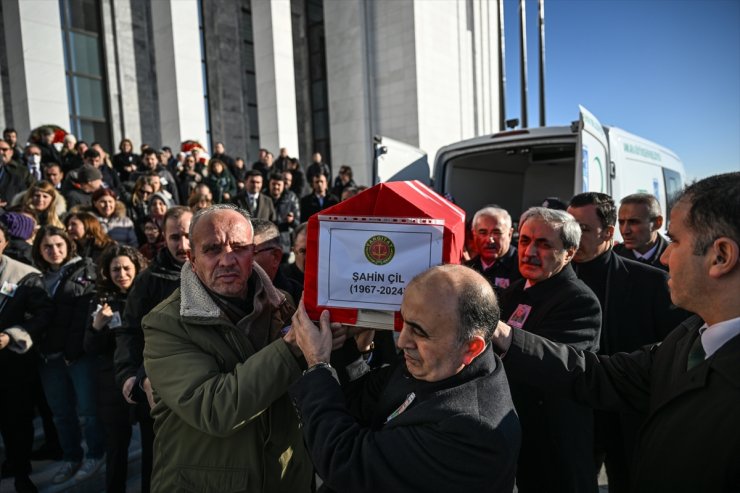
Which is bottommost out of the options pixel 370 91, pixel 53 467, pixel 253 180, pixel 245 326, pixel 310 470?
pixel 53 467

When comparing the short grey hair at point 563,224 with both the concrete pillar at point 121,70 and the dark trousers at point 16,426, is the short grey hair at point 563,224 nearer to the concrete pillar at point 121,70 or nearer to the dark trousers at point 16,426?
the dark trousers at point 16,426

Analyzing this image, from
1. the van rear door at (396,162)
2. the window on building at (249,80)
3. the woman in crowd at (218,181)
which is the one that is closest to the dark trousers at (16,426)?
the van rear door at (396,162)

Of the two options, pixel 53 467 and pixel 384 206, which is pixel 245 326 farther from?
pixel 53 467

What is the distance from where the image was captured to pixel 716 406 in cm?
123

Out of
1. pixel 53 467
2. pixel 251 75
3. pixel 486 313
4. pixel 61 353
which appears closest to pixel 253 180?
pixel 61 353

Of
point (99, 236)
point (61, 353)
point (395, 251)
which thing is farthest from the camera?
point (99, 236)

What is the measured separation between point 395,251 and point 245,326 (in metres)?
0.67

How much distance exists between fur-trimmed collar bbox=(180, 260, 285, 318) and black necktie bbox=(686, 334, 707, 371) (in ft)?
4.51

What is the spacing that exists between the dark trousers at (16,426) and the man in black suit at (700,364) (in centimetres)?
396

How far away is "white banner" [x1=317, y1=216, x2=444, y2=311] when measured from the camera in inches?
57.9

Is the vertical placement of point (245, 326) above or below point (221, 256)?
below

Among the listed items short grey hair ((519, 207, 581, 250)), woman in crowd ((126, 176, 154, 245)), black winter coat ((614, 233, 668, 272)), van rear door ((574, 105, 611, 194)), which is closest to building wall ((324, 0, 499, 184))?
woman in crowd ((126, 176, 154, 245))

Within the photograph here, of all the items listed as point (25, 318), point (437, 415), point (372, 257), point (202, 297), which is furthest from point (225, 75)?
point (437, 415)

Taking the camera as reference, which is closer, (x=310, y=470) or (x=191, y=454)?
(x=191, y=454)
